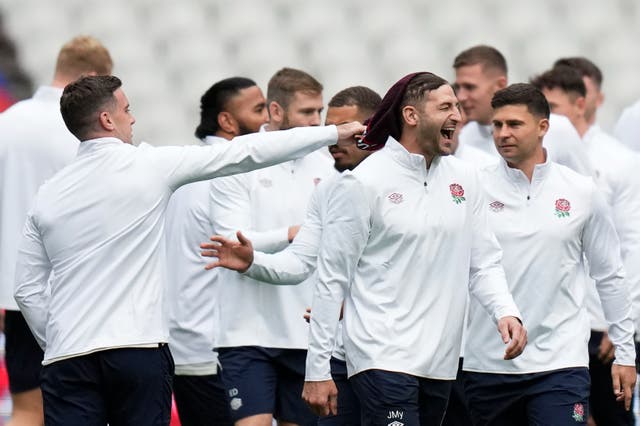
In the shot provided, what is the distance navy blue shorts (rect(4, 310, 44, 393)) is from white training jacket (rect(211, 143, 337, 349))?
0.89 meters

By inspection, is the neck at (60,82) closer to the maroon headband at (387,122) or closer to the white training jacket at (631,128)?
the maroon headband at (387,122)

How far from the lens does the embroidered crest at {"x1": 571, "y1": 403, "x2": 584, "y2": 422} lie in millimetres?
5691

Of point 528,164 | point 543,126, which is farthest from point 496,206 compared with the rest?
point 543,126

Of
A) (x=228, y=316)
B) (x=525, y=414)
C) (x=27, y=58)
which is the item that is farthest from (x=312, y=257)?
(x=27, y=58)

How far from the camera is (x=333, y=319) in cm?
521

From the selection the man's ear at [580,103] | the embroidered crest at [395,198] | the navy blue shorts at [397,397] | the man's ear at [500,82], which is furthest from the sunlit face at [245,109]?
the navy blue shorts at [397,397]

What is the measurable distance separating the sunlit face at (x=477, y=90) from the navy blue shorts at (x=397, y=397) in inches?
119

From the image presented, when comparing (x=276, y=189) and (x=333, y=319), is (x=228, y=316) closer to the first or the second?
(x=276, y=189)

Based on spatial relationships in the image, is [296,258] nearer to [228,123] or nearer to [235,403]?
[235,403]

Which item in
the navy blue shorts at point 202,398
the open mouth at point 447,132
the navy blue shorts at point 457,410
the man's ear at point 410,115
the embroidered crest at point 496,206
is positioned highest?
the man's ear at point 410,115

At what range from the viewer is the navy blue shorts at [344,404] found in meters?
5.62

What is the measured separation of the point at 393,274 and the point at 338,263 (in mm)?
211

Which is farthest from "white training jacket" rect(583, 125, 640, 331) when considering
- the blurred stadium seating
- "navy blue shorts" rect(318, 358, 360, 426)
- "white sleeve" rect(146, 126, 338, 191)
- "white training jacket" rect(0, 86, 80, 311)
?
the blurred stadium seating

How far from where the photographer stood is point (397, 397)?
16.7ft
